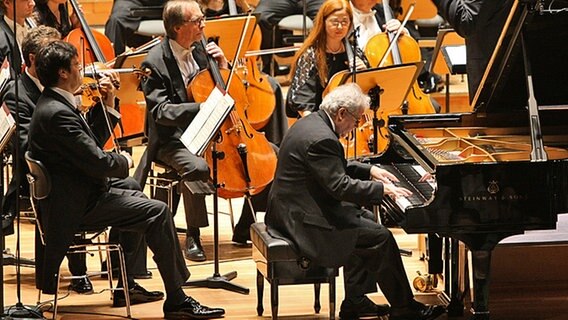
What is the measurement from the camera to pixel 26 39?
223 inches

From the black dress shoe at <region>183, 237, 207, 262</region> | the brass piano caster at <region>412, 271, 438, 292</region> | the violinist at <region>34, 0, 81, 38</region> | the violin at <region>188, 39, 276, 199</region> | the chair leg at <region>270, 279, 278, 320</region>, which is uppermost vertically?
the violinist at <region>34, 0, 81, 38</region>

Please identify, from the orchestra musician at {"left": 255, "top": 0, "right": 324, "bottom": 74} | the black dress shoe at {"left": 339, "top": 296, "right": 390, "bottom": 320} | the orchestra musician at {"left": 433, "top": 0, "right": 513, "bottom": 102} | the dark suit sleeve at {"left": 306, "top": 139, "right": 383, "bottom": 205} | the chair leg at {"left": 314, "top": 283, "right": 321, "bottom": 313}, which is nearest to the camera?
the dark suit sleeve at {"left": 306, "top": 139, "right": 383, "bottom": 205}

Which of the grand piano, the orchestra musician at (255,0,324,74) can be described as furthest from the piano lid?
the orchestra musician at (255,0,324,74)

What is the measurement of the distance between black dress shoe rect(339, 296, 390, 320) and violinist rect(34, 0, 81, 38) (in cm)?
265

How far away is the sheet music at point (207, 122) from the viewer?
547 centimetres

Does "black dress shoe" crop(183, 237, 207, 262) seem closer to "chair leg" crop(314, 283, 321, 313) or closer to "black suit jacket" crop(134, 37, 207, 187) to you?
"black suit jacket" crop(134, 37, 207, 187)

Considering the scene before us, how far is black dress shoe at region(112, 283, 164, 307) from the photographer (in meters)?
5.69

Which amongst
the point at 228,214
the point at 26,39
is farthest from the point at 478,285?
the point at 228,214

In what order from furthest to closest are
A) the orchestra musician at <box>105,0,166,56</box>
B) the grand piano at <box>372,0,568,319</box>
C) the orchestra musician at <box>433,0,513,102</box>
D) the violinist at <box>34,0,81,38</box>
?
the orchestra musician at <box>105,0,166,56</box> < the violinist at <box>34,0,81,38</box> < the orchestra musician at <box>433,0,513,102</box> < the grand piano at <box>372,0,568,319</box>

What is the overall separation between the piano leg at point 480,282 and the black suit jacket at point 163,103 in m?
1.86

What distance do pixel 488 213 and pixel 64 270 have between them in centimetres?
263

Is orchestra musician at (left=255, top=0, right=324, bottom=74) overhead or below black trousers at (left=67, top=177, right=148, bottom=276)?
overhead

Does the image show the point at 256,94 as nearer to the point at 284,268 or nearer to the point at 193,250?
the point at 193,250

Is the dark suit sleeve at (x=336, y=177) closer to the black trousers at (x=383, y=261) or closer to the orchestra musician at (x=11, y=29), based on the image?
the black trousers at (x=383, y=261)
